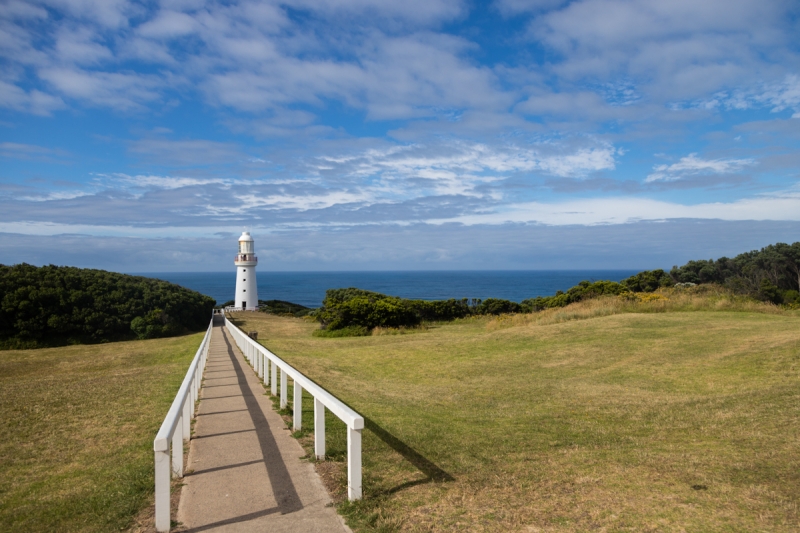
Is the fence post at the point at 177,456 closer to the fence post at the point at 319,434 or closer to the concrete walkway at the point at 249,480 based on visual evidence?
the concrete walkway at the point at 249,480

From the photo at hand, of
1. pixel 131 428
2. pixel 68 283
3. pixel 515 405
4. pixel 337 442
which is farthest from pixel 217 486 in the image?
pixel 68 283

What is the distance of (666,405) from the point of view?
27.7 ft

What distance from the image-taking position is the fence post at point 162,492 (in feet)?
12.5

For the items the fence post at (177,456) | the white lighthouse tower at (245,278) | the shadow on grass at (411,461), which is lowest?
the shadow on grass at (411,461)

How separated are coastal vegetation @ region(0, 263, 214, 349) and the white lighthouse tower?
11674 mm

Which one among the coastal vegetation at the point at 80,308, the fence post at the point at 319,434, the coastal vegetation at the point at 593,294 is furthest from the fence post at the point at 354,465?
the coastal vegetation at the point at 80,308

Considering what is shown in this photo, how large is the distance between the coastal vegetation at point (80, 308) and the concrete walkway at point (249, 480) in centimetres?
2807

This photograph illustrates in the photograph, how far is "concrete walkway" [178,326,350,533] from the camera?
13.3 ft

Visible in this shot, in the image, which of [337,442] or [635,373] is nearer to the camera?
[337,442]

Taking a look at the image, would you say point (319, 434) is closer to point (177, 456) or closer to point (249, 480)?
point (249, 480)

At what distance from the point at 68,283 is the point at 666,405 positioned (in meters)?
36.1

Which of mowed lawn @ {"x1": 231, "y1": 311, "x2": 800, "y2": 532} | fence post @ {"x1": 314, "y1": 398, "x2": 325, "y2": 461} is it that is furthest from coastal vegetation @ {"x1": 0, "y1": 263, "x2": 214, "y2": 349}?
fence post @ {"x1": 314, "y1": 398, "x2": 325, "y2": 461}

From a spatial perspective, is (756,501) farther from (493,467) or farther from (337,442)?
(337,442)

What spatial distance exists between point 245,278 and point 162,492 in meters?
49.0
